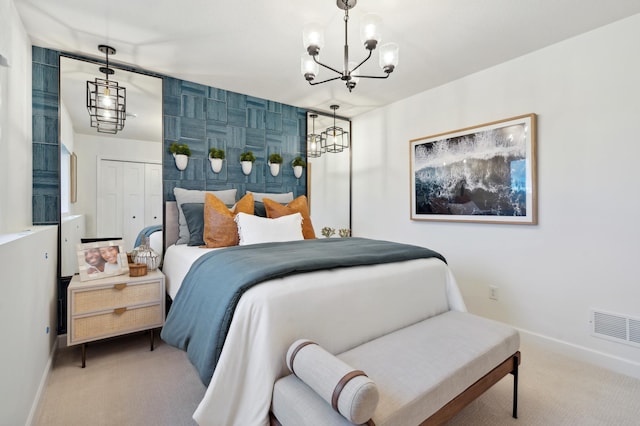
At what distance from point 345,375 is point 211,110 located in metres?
3.13

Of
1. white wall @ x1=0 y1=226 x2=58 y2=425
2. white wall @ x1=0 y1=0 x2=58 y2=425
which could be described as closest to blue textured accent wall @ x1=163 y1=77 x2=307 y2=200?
white wall @ x1=0 y1=0 x2=58 y2=425

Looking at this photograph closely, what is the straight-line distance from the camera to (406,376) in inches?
50.4

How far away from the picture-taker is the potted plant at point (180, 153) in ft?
10.2

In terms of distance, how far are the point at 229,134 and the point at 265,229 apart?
146 centimetres

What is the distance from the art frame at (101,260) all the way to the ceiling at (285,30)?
1.63 metres

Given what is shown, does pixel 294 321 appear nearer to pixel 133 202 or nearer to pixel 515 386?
pixel 515 386

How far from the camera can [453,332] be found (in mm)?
1696

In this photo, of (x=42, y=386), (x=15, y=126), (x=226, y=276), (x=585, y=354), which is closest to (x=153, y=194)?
(x=15, y=126)

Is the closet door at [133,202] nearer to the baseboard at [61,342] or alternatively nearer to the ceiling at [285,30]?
the baseboard at [61,342]

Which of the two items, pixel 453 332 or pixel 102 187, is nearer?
pixel 453 332

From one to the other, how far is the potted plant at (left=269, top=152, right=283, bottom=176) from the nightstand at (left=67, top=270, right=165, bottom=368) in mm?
1753

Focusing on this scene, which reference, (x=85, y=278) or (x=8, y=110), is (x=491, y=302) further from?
(x=8, y=110)

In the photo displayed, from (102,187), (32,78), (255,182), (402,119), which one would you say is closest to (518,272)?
(402,119)

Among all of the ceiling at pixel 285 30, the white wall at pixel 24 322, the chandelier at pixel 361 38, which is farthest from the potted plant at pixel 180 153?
the chandelier at pixel 361 38
